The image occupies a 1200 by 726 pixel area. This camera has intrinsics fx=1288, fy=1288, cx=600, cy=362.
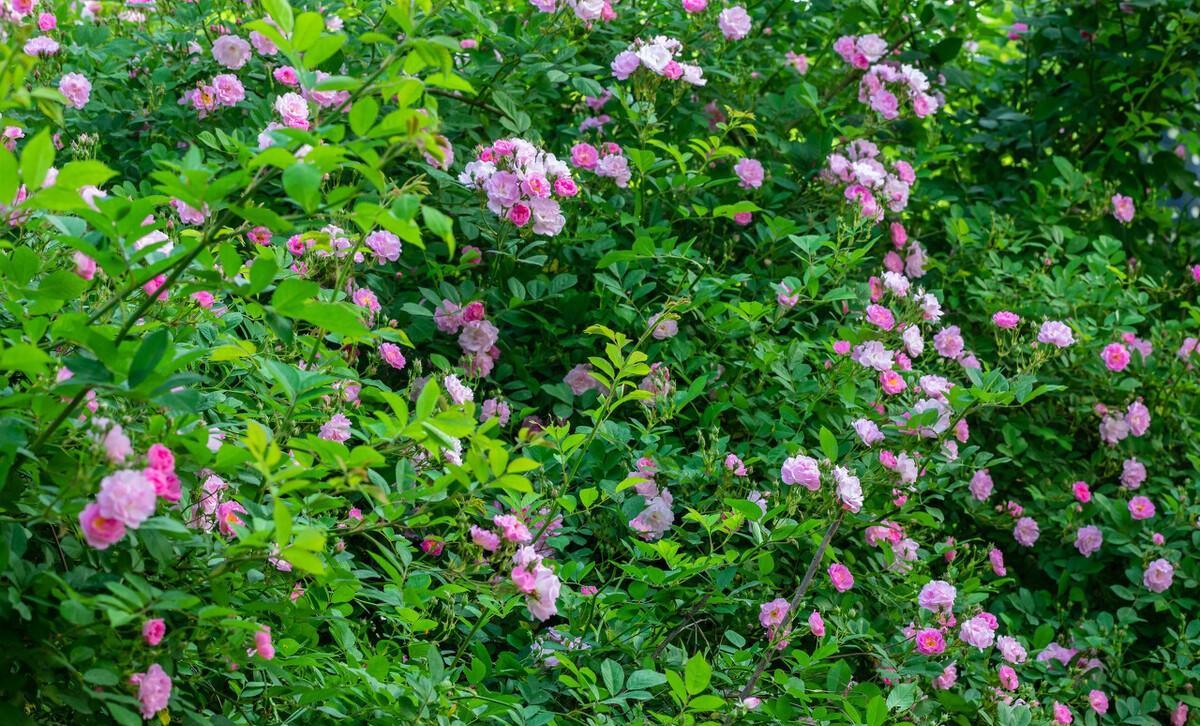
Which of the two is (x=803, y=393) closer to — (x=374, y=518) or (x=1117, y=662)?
(x=1117, y=662)

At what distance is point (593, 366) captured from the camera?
2.85 metres

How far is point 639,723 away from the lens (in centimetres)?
202

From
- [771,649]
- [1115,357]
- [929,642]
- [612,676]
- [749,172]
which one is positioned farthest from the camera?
[1115,357]

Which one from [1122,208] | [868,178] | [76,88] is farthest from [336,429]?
[1122,208]

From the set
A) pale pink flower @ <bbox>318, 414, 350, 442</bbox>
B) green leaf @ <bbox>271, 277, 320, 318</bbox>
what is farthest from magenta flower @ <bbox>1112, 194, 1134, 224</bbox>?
green leaf @ <bbox>271, 277, 320, 318</bbox>

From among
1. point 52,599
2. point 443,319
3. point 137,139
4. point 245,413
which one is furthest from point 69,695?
point 137,139

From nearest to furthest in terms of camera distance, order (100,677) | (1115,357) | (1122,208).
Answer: (100,677) → (1115,357) → (1122,208)

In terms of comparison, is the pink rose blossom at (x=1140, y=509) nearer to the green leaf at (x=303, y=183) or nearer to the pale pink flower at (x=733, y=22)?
the pale pink flower at (x=733, y=22)

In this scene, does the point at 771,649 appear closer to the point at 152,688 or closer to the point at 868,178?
the point at 152,688

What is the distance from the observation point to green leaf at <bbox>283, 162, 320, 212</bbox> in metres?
1.36

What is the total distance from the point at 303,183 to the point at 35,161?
0.31 meters

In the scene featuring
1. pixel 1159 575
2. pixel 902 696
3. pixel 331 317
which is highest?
pixel 331 317

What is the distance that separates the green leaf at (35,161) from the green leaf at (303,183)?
27cm

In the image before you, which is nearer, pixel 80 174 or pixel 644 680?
pixel 80 174
